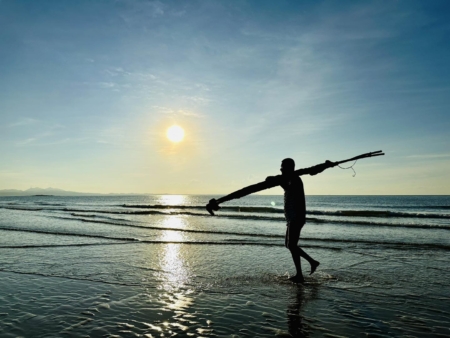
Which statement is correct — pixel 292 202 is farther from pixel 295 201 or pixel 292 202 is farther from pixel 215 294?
pixel 215 294

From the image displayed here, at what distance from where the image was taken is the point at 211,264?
866 cm

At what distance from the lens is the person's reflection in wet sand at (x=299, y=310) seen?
399cm

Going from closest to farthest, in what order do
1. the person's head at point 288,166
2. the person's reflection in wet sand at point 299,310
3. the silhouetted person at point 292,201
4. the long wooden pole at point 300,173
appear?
the person's reflection in wet sand at point 299,310
the long wooden pole at point 300,173
the silhouetted person at point 292,201
the person's head at point 288,166

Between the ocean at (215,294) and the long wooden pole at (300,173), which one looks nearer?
the ocean at (215,294)

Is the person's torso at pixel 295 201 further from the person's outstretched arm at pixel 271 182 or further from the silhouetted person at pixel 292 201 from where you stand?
the person's outstretched arm at pixel 271 182

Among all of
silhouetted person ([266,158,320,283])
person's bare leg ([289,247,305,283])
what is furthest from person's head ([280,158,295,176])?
person's bare leg ([289,247,305,283])

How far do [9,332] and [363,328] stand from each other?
4.56m

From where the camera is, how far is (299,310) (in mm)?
4820

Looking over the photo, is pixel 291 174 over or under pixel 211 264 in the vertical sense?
over

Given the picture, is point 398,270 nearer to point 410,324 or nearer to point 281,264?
point 281,264

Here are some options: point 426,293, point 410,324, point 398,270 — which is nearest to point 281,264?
point 398,270

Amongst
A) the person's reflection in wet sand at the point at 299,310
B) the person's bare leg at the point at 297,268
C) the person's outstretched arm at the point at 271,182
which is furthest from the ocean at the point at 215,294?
the person's outstretched arm at the point at 271,182

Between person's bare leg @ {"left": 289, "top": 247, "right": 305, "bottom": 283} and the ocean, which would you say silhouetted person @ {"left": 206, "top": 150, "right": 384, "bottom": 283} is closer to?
person's bare leg @ {"left": 289, "top": 247, "right": 305, "bottom": 283}

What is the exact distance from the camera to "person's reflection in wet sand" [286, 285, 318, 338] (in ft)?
13.1
